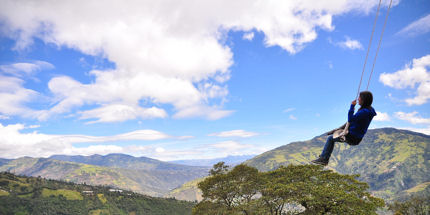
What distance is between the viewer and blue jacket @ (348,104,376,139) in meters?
8.16

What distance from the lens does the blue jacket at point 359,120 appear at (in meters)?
8.16

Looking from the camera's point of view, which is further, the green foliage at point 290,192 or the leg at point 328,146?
the green foliage at point 290,192

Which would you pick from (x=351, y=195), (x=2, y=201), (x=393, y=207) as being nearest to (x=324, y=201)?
(x=351, y=195)

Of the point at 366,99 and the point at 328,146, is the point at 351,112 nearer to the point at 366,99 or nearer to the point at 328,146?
the point at 366,99

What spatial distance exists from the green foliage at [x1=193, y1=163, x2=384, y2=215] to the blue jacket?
54.8ft

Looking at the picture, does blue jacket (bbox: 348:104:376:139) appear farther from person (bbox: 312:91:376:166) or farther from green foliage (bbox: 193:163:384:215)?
green foliage (bbox: 193:163:384:215)

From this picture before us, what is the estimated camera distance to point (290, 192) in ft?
84.3

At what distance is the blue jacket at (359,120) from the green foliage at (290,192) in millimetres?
16698

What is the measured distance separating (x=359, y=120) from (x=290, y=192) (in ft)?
65.7

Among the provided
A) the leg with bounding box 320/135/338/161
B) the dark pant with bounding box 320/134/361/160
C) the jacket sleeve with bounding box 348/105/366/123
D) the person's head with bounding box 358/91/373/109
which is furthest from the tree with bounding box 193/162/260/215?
the person's head with bounding box 358/91/373/109

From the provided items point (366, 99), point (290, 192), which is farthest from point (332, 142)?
point (290, 192)

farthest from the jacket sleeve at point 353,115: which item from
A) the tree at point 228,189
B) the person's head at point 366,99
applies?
the tree at point 228,189

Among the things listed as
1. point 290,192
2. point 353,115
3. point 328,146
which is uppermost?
point 353,115

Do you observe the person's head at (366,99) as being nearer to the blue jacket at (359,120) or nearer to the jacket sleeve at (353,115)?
the blue jacket at (359,120)
